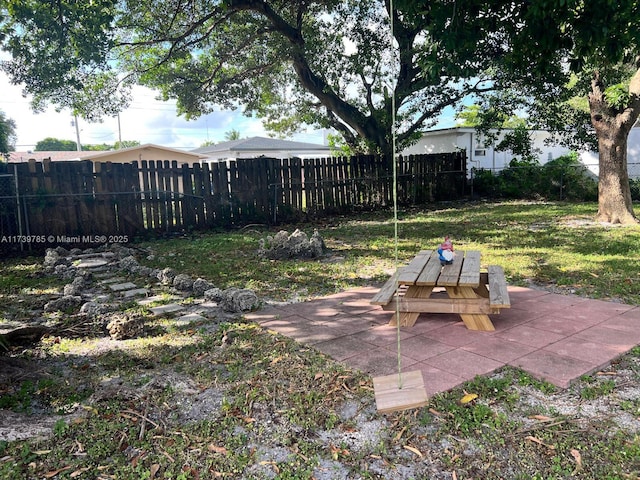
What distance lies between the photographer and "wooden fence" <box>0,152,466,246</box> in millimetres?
8344

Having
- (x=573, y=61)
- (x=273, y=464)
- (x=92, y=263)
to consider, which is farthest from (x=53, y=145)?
(x=273, y=464)

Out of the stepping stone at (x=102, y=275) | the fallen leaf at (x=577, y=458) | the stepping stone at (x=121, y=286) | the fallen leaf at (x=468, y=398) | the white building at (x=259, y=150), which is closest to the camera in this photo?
the fallen leaf at (x=577, y=458)

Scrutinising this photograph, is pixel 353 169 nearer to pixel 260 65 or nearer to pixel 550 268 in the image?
pixel 260 65

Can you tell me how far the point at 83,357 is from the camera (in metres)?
3.49

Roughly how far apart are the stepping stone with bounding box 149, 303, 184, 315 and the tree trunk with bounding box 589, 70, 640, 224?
8685mm

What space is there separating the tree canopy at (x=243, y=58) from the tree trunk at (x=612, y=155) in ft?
8.25

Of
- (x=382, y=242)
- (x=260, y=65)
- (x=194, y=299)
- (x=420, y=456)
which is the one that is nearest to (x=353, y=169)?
(x=260, y=65)

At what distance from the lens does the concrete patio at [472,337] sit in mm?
3047

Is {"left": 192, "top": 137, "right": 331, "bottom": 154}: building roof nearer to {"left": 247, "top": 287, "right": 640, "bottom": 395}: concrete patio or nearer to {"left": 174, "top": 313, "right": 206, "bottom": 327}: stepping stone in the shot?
{"left": 174, "top": 313, "right": 206, "bottom": 327}: stepping stone

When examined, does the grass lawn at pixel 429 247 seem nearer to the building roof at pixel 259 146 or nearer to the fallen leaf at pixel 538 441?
the fallen leaf at pixel 538 441

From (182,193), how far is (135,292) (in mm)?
4946

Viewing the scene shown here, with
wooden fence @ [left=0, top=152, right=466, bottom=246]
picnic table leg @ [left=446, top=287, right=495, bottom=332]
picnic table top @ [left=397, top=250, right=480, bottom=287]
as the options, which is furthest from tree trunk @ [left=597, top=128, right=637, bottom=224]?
picnic table leg @ [left=446, top=287, right=495, bottom=332]

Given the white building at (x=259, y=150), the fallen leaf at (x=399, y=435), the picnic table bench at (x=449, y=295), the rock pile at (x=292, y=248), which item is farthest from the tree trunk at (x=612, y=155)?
the white building at (x=259, y=150)

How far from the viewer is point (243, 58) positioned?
13.5 m
